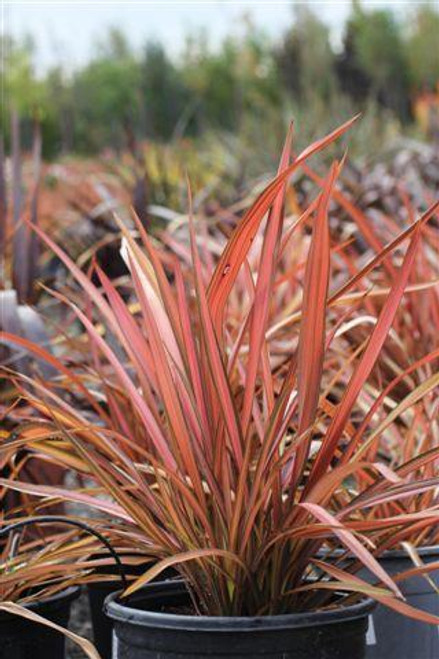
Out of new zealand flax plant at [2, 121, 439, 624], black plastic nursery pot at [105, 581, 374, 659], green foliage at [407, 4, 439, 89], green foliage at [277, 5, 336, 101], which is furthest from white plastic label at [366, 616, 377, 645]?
green foliage at [407, 4, 439, 89]

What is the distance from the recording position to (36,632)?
7.53 feet

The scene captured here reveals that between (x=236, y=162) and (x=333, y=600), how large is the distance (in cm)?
668

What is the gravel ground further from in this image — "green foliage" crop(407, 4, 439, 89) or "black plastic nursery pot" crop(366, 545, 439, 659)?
"green foliage" crop(407, 4, 439, 89)

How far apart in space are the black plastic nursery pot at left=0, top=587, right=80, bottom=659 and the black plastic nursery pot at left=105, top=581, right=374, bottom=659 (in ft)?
1.25

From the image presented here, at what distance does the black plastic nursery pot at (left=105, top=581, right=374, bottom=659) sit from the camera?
1828mm

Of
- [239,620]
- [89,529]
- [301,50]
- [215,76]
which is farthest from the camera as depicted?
[215,76]

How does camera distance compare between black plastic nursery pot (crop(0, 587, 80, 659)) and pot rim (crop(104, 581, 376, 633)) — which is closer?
pot rim (crop(104, 581, 376, 633))

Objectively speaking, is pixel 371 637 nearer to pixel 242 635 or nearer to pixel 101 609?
pixel 242 635

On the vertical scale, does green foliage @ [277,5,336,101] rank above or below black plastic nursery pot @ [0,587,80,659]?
below

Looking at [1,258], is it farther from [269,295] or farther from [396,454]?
[269,295]

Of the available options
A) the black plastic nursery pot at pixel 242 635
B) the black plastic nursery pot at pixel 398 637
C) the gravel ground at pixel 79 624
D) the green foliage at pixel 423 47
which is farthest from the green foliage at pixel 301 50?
the black plastic nursery pot at pixel 242 635

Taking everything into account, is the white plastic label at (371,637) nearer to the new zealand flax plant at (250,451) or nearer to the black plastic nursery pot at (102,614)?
the new zealand flax plant at (250,451)

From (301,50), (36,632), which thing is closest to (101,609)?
(36,632)

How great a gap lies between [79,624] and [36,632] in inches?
50.0
